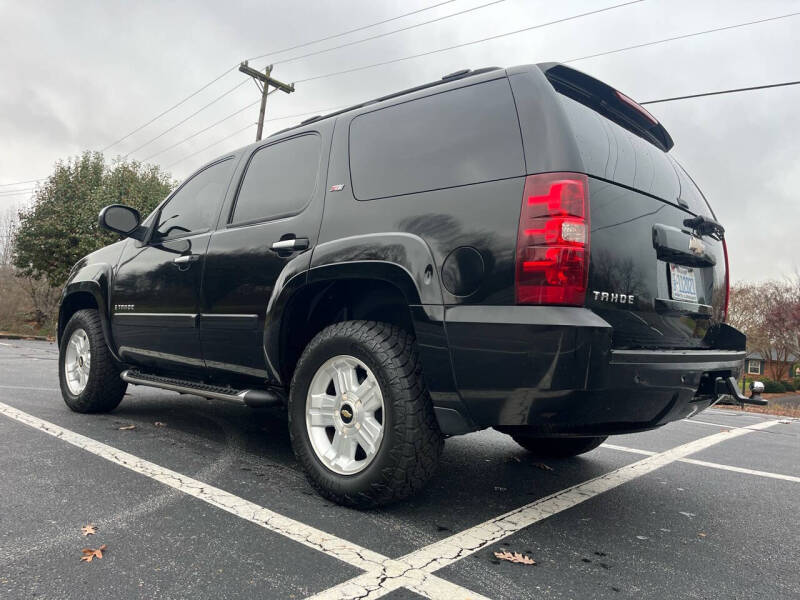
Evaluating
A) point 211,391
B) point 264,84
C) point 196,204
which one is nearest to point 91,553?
point 211,391

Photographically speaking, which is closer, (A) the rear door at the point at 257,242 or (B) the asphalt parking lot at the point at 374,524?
(B) the asphalt parking lot at the point at 374,524

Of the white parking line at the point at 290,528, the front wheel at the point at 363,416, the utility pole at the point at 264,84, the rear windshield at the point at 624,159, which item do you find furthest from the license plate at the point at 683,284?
the utility pole at the point at 264,84

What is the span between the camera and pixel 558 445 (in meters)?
3.95

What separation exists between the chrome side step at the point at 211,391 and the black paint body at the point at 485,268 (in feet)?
0.36

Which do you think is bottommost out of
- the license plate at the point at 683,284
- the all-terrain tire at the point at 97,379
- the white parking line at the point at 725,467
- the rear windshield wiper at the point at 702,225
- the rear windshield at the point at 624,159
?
the white parking line at the point at 725,467

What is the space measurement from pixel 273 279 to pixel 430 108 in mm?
1217

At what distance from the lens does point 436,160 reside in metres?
2.70

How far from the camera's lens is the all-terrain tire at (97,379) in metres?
4.66

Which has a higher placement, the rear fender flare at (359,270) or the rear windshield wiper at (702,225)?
the rear windshield wiper at (702,225)

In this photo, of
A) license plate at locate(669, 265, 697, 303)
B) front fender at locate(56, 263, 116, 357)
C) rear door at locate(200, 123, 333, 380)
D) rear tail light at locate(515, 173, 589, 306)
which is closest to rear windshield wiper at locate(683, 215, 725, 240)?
license plate at locate(669, 265, 697, 303)

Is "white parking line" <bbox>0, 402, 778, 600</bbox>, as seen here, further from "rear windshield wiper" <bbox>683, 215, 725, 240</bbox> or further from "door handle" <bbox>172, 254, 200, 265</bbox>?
"rear windshield wiper" <bbox>683, 215, 725, 240</bbox>

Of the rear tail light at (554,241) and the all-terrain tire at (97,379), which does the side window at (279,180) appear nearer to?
the rear tail light at (554,241)

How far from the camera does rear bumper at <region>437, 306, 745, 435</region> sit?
220cm

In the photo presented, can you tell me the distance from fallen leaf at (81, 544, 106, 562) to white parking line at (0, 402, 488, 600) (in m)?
0.58
